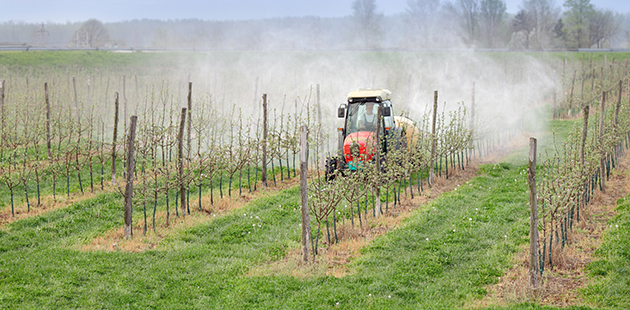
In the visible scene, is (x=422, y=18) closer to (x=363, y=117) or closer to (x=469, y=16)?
(x=469, y=16)

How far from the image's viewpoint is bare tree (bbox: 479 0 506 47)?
234ft

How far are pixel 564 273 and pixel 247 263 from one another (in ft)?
18.1

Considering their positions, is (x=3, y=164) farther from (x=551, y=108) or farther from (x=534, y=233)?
(x=551, y=108)

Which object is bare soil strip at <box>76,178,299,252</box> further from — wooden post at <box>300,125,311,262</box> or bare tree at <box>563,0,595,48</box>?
bare tree at <box>563,0,595,48</box>

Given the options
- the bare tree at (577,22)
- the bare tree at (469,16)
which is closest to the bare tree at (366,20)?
the bare tree at (469,16)

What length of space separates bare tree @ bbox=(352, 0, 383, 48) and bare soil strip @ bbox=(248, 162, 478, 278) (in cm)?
6131

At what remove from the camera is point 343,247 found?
412 inches

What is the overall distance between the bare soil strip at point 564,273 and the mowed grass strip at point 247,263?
25 centimetres

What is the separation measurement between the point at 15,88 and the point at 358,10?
53720 mm

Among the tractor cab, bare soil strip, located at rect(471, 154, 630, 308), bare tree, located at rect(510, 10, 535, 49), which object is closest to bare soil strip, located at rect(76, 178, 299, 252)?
the tractor cab

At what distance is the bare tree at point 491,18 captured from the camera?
234 ft

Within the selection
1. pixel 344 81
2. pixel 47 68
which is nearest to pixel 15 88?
pixel 47 68

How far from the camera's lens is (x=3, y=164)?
16453mm

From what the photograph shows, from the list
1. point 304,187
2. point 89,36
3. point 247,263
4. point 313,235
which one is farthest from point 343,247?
point 89,36
